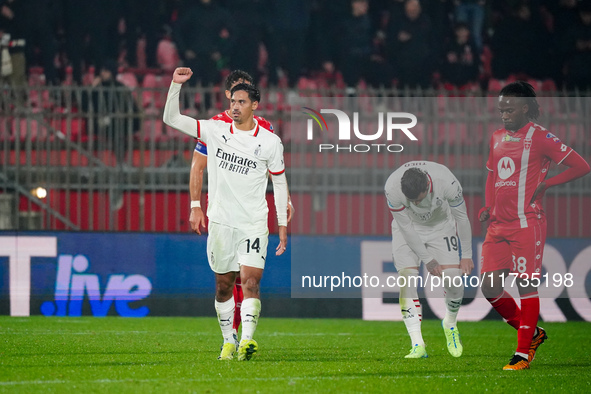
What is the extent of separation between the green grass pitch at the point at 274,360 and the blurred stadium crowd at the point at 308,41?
209 inches

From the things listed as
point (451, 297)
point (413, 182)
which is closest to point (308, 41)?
point (451, 297)

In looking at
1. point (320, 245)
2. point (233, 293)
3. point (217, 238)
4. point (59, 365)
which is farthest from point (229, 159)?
point (320, 245)

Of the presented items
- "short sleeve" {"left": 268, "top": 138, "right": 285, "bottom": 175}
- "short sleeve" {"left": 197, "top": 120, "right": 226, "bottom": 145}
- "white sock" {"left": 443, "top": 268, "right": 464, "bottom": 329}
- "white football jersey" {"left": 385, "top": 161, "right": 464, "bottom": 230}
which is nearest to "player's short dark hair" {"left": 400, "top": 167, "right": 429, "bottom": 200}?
"white football jersey" {"left": 385, "top": 161, "right": 464, "bottom": 230}

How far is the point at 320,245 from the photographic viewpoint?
1228cm

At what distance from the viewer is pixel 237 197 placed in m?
7.44

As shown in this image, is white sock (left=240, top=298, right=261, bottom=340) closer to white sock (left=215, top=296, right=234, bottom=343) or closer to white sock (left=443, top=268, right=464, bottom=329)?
white sock (left=215, top=296, right=234, bottom=343)

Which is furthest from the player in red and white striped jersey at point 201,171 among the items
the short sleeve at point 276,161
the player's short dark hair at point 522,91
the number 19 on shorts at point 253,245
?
the player's short dark hair at point 522,91

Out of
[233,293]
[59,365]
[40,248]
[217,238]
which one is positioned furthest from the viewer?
[40,248]

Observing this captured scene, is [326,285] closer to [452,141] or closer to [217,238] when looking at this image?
[452,141]

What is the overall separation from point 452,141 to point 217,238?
5616 millimetres

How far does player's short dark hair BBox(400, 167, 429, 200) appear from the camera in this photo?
7.74 meters

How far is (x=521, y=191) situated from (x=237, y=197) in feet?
7.69

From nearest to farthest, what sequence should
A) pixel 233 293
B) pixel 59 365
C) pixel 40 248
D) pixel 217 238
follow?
1. pixel 59 365
2. pixel 217 238
3. pixel 233 293
4. pixel 40 248

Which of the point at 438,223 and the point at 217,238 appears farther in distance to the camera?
the point at 438,223
